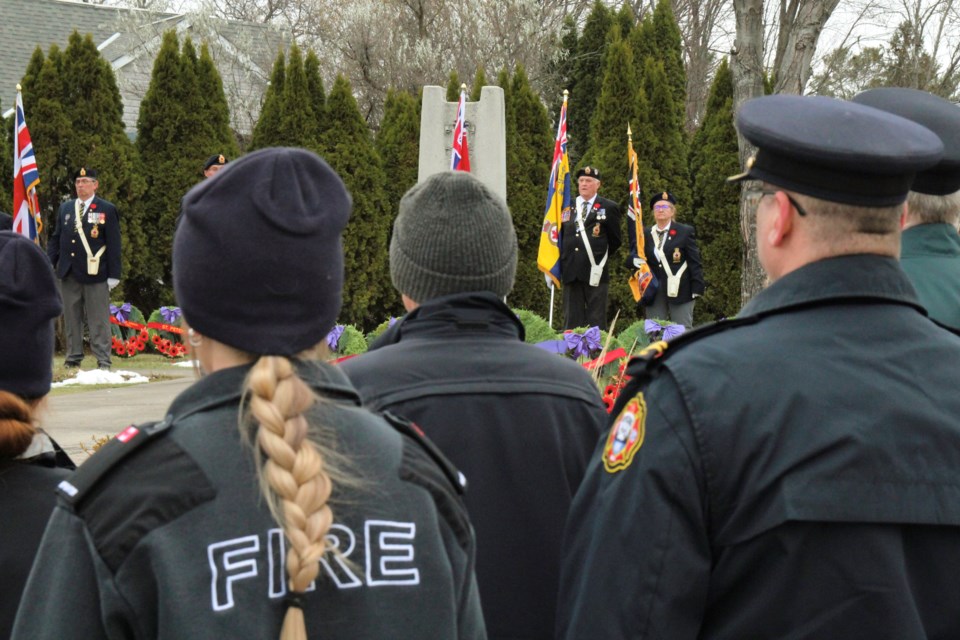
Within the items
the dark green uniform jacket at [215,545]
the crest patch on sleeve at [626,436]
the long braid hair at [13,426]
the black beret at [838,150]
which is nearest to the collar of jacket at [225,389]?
the dark green uniform jacket at [215,545]

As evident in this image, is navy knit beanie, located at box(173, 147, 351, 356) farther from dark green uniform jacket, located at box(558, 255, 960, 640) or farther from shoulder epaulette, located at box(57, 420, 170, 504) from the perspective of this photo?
dark green uniform jacket, located at box(558, 255, 960, 640)

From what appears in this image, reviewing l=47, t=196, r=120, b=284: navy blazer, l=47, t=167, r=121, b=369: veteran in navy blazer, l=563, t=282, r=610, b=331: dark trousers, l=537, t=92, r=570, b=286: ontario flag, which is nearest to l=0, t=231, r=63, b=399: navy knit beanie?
l=537, t=92, r=570, b=286: ontario flag

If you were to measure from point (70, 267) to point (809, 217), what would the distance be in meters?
11.7

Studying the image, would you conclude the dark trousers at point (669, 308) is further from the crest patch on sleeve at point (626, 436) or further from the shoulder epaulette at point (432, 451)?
the shoulder epaulette at point (432, 451)

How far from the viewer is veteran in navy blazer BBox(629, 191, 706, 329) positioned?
12328mm

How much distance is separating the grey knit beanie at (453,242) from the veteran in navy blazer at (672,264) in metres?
9.69

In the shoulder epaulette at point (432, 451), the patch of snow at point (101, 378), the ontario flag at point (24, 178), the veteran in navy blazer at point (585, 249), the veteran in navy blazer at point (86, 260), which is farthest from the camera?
the veteran in navy blazer at point (585, 249)

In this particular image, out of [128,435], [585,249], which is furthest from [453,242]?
[585,249]

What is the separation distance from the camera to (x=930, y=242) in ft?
9.69

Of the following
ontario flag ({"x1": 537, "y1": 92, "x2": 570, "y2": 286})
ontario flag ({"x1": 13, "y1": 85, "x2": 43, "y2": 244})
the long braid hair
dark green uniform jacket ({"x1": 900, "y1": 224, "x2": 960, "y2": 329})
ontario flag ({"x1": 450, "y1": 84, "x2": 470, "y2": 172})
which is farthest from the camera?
ontario flag ({"x1": 13, "y1": 85, "x2": 43, "y2": 244})

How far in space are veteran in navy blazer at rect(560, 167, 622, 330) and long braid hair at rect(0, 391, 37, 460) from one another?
10.8 m

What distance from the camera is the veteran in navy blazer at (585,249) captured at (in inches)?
500

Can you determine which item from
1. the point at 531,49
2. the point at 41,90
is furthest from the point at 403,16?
the point at 41,90

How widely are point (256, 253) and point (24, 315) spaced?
0.76 metres
